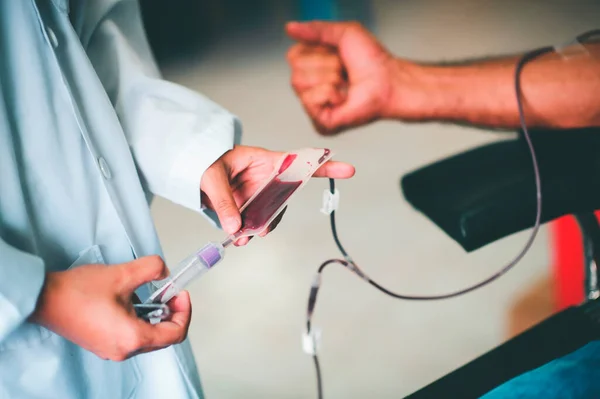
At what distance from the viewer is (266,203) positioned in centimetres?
49

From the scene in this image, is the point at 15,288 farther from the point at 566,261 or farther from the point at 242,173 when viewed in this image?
the point at 566,261

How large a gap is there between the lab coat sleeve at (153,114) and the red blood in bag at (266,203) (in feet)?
0.20

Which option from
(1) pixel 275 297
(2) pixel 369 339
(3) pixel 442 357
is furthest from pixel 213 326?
(3) pixel 442 357

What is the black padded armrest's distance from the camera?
1.87 ft

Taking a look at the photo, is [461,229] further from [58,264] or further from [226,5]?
[226,5]

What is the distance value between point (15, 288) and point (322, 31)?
28.7 inches

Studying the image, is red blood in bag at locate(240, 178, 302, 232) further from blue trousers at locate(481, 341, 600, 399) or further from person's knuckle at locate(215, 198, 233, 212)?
blue trousers at locate(481, 341, 600, 399)

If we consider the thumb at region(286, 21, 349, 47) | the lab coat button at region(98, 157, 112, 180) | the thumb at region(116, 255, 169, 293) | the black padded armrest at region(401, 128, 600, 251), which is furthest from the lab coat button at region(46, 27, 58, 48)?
the thumb at region(286, 21, 349, 47)

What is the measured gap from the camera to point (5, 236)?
0.41 metres

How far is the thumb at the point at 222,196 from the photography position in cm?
45

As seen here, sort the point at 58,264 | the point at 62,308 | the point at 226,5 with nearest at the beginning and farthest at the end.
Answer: the point at 62,308 → the point at 58,264 → the point at 226,5

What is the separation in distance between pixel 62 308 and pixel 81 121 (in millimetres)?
178

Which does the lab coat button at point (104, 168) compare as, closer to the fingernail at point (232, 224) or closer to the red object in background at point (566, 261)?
the fingernail at point (232, 224)

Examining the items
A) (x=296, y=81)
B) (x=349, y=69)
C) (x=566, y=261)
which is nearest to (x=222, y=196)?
(x=349, y=69)
